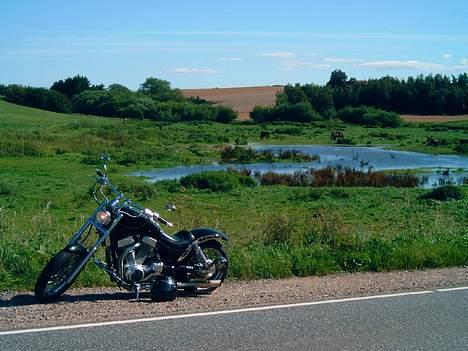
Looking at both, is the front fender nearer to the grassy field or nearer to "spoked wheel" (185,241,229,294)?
"spoked wheel" (185,241,229,294)

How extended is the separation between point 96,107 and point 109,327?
11372 cm

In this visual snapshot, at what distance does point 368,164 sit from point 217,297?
4206cm

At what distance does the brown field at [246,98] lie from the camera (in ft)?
366

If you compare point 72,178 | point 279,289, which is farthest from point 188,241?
point 72,178

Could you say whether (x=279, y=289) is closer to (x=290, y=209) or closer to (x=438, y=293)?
(x=438, y=293)

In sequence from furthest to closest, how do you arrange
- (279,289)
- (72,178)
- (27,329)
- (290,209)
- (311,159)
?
(311,159), (72,178), (290,209), (279,289), (27,329)

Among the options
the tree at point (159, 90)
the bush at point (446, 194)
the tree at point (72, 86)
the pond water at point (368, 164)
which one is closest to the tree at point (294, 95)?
the tree at point (159, 90)

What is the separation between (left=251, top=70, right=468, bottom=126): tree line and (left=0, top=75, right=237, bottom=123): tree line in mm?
9442

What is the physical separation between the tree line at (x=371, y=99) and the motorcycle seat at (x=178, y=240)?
10239 cm

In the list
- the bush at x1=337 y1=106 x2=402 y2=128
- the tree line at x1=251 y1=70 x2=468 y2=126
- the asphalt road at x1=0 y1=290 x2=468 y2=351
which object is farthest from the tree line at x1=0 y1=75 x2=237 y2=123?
the asphalt road at x1=0 y1=290 x2=468 y2=351

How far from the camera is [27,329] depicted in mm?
7043

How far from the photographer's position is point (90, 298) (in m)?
8.52

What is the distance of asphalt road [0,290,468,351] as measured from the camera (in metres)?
6.62

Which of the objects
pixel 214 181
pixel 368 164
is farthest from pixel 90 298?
pixel 368 164
